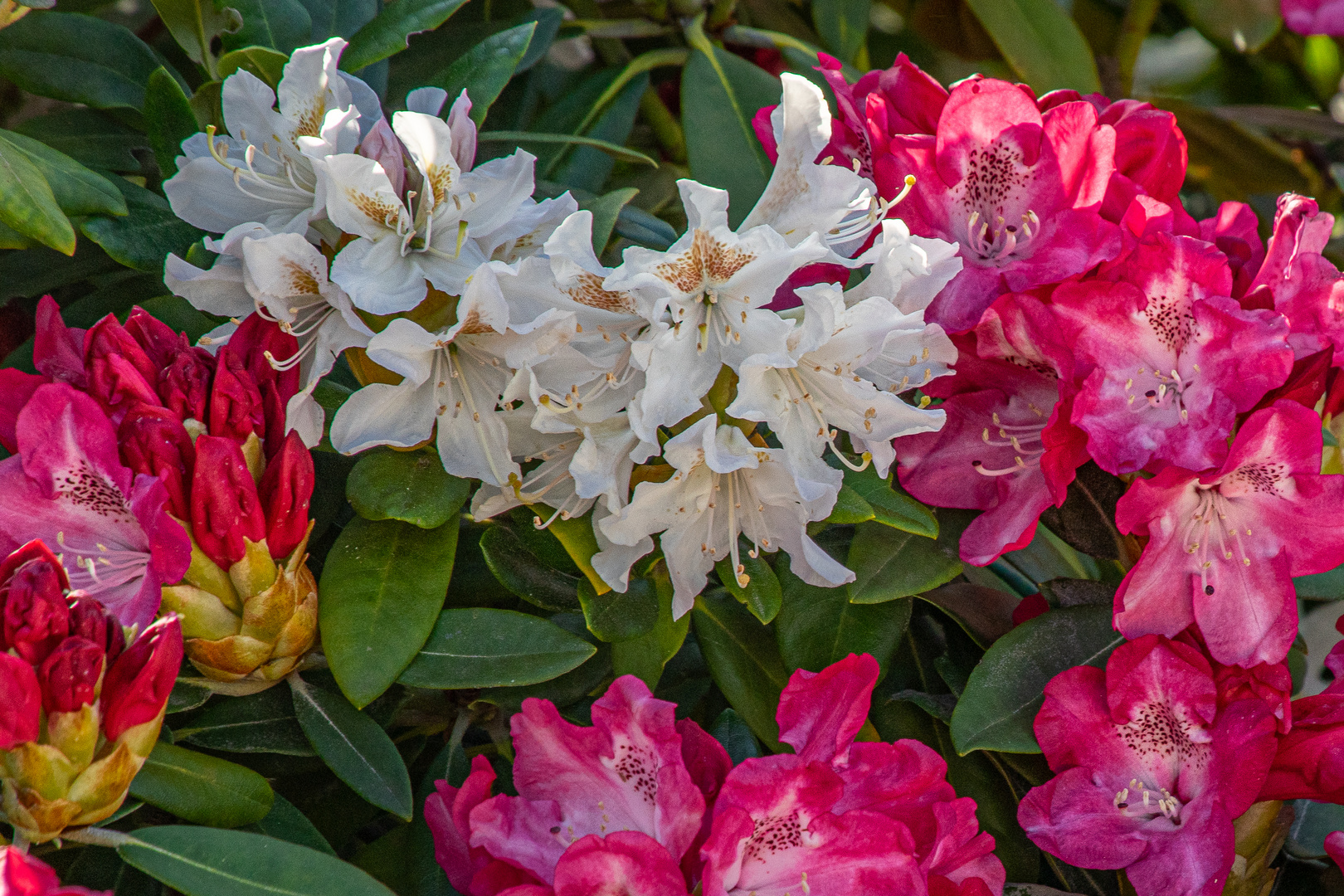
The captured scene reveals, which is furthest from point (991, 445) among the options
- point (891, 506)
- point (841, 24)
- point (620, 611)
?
point (841, 24)

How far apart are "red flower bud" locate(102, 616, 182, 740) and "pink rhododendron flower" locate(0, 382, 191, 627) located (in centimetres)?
5

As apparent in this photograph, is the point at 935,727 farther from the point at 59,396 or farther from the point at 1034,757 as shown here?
the point at 59,396

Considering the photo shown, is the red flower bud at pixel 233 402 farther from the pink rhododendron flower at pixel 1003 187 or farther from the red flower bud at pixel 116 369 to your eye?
the pink rhododendron flower at pixel 1003 187

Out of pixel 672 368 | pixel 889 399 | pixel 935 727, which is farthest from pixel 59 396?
pixel 935 727

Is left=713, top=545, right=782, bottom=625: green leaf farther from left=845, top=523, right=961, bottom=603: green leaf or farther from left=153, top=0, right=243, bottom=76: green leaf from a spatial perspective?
left=153, top=0, right=243, bottom=76: green leaf

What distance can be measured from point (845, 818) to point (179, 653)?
0.40m

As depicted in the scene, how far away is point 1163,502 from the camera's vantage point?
80 centimetres

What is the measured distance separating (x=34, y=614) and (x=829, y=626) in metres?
0.55

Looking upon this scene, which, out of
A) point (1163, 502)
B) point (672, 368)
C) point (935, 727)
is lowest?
point (935, 727)

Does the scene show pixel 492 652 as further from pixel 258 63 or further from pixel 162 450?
pixel 258 63

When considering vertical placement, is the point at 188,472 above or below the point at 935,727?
above

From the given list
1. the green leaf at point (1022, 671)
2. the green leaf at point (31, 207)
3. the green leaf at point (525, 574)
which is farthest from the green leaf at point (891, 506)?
the green leaf at point (31, 207)

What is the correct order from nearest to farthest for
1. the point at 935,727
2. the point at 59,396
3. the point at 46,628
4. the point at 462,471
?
the point at 46,628
the point at 59,396
the point at 462,471
the point at 935,727

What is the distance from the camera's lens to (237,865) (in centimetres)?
68
